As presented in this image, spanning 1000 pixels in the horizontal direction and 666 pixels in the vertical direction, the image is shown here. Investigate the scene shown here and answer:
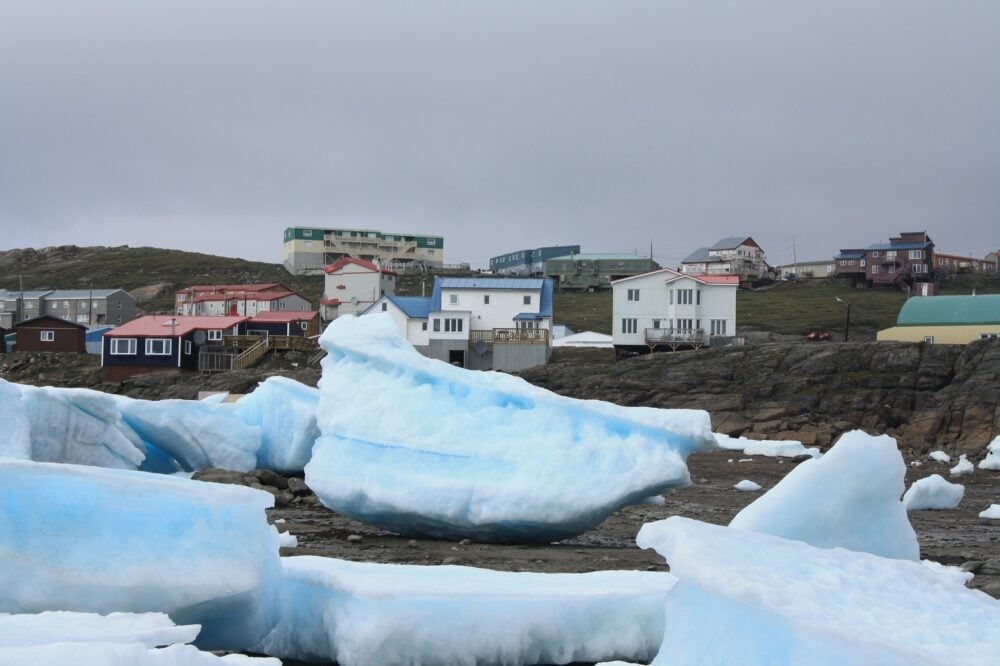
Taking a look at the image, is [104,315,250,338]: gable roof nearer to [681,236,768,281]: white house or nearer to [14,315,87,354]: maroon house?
[14,315,87,354]: maroon house

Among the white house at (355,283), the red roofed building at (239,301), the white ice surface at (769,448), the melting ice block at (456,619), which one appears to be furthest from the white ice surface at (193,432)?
the white house at (355,283)

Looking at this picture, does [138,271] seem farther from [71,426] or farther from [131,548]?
[131,548]

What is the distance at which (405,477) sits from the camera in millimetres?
10695

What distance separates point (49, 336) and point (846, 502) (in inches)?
1933

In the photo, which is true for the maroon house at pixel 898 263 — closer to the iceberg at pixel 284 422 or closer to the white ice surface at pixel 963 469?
the white ice surface at pixel 963 469

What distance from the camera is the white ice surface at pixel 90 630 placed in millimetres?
4449

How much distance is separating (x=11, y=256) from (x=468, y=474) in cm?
10520

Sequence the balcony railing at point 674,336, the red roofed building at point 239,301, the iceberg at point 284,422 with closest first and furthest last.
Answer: the iceberg at point 284,422 < the balcony railing at point 674,336 < the red roofed building at point 239,301

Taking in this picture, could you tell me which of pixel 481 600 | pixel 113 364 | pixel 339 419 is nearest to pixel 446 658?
pixel 481 600

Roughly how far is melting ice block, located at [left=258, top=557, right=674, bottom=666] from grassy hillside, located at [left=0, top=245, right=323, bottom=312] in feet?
215

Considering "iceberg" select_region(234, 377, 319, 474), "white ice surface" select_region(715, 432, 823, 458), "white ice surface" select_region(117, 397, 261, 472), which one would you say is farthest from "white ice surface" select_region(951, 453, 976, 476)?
"white ice surface" select_region(117, 397, 261, 472)

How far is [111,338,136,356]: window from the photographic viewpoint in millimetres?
43438

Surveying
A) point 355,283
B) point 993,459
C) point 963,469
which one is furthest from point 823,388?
point 355,283

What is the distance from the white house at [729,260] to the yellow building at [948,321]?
33608 millimetres
